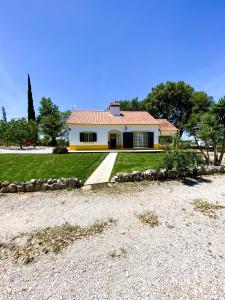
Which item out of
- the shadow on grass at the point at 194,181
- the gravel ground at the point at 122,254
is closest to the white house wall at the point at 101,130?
the shadow on grass at the point at 194,181

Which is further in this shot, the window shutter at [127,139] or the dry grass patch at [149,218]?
the window shutter at [127,139]

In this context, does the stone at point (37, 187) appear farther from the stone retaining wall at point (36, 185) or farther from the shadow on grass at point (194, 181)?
the shadow on grass at point (194, 181)

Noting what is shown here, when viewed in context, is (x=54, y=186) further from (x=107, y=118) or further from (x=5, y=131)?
(x=5, y=131)

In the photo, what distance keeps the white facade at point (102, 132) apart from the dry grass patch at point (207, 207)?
19.0 m

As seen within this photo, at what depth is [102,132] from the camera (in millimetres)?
24734

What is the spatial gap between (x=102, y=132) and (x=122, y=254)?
843 inches

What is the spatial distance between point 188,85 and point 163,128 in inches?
538

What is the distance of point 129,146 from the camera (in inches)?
987

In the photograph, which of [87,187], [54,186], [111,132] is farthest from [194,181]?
[111,132]

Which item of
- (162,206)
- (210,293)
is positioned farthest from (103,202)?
(210,293)

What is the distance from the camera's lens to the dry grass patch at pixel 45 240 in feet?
12.5

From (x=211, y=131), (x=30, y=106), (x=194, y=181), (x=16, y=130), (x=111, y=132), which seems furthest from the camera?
(x=30, y=106)

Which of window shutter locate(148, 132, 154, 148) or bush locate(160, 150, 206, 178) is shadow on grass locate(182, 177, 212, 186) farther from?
window shutter locate(148, 132, 154, 148)

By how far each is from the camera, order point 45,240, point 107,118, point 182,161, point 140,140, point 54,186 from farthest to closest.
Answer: point 107,118
point 140,140
point 182,161
point 54,186
point 45,240
